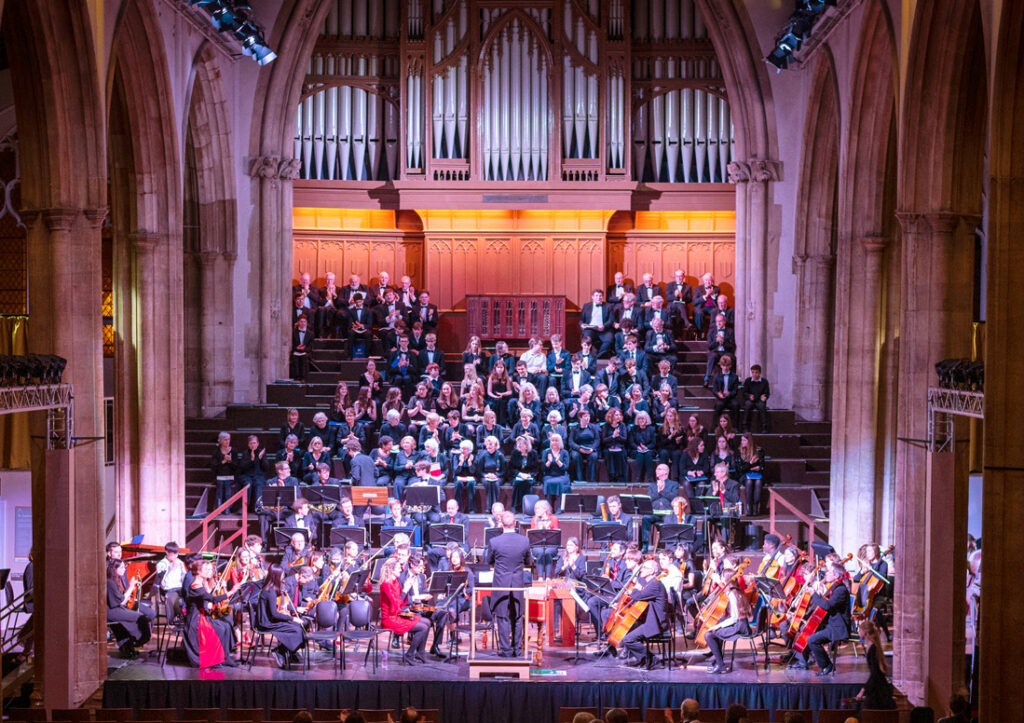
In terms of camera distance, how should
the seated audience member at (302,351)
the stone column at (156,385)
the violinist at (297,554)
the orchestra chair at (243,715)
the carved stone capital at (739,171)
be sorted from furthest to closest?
the carved stone capital at (739,171) < the seated audience member at (302,351) < the stone column at (156,385) < the violinist at (297,554) < the orchestra chair at (243,715)

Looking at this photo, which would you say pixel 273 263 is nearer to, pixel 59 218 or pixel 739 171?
pixel 739 171

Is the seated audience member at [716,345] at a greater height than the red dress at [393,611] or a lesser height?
greater

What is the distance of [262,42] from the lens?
17375mm

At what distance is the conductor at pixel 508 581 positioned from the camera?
12664 mm

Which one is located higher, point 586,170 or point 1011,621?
point 586,170

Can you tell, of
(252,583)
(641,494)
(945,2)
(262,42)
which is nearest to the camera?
(945,2)

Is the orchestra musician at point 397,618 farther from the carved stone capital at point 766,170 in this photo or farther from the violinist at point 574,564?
the carved stone capital at point 766,170

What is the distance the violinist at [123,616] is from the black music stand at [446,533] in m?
2.99

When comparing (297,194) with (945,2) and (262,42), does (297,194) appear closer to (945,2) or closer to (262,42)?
(262,42)

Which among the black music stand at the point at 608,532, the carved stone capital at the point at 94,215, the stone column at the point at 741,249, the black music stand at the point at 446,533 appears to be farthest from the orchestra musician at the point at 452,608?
the stone column at the point at 741,249

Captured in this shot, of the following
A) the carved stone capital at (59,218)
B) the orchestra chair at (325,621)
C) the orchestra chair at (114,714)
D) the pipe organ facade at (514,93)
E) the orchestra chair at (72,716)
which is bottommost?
the orchestra chair at (114,714)

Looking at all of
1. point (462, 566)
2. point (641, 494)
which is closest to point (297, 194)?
point (641, 494)

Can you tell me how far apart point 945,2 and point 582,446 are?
708 cm

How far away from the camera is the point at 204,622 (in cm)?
1205
